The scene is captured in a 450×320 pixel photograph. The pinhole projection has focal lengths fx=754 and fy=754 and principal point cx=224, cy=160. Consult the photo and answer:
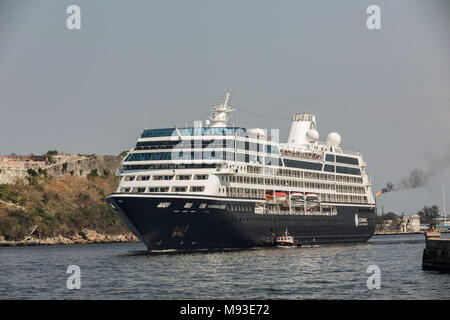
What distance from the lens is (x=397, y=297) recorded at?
133 feet

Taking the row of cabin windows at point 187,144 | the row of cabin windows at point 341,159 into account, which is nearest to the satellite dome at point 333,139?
the row of cabin windows at point 341,159

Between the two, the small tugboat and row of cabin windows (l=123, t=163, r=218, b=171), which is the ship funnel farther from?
row of cabin windows (l=123, t=163, r=218, b=171)

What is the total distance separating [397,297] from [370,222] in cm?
6277

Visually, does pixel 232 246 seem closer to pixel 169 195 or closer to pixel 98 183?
pixel 169 195

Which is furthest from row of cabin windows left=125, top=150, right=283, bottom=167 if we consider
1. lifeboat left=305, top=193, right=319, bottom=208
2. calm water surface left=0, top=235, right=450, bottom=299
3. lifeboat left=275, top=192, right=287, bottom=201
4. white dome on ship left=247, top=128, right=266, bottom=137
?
lifeboat left=305, top=193, right=319, bottom=208

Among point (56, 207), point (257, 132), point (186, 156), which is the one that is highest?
point (257, 132)

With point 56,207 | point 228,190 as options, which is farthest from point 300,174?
point 56,207

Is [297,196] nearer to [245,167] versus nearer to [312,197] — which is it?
[312,197]

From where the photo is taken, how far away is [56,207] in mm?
144750

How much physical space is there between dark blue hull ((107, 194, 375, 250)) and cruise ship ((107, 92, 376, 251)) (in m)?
0.09

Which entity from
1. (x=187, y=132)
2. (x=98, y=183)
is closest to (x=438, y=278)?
(x=187, y=132)

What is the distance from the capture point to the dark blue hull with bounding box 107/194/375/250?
2657 inches

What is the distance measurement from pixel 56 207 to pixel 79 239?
33.2 feet

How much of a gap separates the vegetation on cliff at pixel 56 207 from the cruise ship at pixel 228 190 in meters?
57.2
